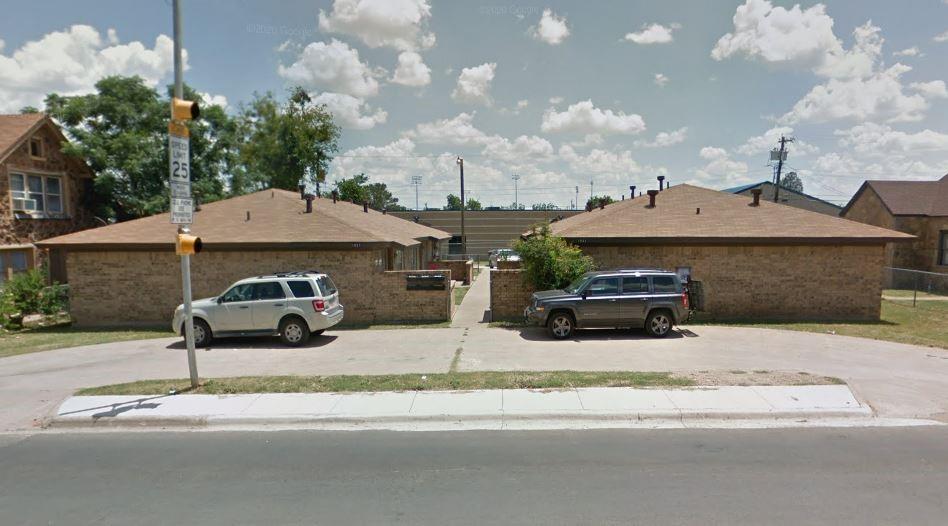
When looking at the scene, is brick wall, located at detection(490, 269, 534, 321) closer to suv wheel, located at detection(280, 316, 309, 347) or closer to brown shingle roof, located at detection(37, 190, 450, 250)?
brown shingle roof, located at detection(37, 190, 450, 250)

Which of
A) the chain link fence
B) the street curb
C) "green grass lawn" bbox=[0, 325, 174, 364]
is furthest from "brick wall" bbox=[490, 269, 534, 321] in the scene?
the chain link fence

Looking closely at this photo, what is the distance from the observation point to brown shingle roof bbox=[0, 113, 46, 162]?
59.8ft

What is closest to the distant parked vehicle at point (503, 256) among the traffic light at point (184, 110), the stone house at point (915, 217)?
the traffic light at point (184, 110)

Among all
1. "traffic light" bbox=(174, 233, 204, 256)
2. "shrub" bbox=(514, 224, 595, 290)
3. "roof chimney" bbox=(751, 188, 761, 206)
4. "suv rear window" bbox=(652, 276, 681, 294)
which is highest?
"roof chimney" bbox=(751, 188, 761, 206)

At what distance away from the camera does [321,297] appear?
11.3 meters

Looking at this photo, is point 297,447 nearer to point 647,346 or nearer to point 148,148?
point 647,346

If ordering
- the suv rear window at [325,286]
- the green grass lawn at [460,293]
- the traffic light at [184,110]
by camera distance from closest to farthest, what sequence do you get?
1. the traffic light at [184,110]
2. the suv rear window at [325,286]
3. the green grass lawn at [460,293]

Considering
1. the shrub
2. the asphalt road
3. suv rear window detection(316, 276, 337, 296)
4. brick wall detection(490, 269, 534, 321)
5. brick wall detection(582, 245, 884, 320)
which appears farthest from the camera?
brick wall detection(582, 245, 884, 320)

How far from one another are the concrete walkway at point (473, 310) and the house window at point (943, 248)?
25.0 metres

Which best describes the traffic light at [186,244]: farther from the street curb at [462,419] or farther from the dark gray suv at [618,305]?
the dark gray suv at [618,305]

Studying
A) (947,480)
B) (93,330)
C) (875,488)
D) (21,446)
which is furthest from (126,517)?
(93,330)

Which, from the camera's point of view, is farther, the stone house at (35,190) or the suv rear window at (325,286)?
the stone house at (35,190)

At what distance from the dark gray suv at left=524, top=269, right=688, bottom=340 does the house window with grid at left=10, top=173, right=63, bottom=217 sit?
72.3 feet

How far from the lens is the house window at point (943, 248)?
2483 centimetres
